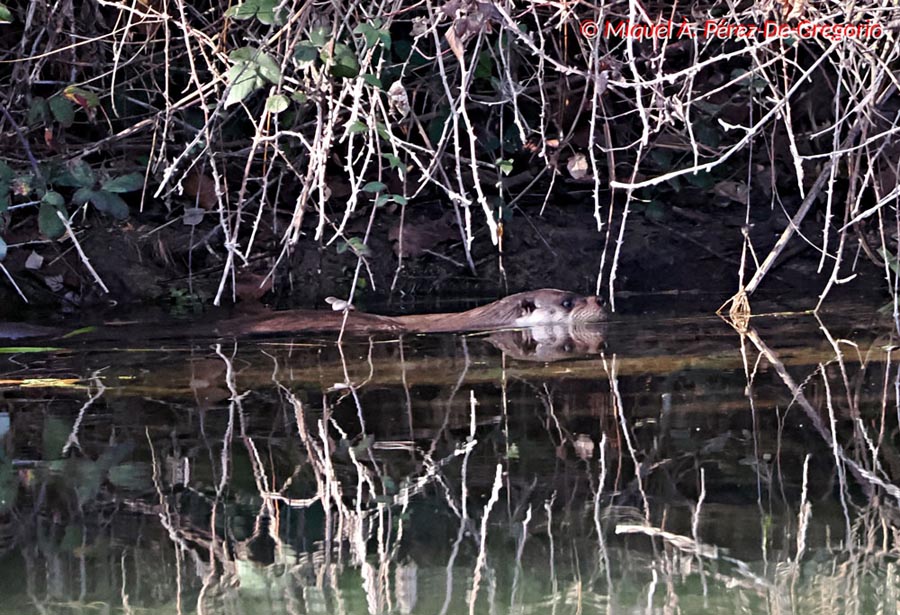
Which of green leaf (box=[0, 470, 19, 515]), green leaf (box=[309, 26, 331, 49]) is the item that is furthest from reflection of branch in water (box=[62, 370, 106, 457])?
green leaf (box=[309, 26, 331, 49])

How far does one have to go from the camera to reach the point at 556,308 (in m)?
4.94

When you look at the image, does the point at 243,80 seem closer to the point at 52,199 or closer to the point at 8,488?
the point at 52,199

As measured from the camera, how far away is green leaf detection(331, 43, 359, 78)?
3.92m

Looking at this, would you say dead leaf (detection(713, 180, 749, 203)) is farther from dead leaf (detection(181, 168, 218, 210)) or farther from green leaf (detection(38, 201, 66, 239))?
green leaf (detection(38, 201, 66, 239))

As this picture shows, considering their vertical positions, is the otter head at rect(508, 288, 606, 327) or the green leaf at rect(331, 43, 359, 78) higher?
the green leaf at rect(331, 43, 359, 78)

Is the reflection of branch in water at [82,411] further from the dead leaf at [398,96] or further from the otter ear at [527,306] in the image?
the otter ear at [527,306]

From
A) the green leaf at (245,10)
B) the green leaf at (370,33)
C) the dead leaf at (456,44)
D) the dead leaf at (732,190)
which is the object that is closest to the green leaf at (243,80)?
the green leaf at (245,10)

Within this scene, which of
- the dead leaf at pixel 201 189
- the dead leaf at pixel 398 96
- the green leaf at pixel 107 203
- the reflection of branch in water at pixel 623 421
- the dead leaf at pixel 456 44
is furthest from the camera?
the dead leaf at pixel 201 189

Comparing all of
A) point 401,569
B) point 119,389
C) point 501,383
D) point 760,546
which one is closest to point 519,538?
point 401,569

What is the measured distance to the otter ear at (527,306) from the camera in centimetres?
490

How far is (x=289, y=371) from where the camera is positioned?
142 inches

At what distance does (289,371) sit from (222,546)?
5.59 feet

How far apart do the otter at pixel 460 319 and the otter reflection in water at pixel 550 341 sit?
10 cm

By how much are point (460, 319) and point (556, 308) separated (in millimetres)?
442
